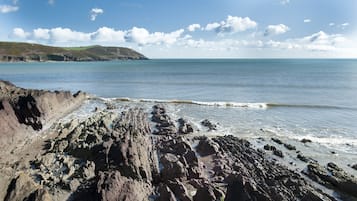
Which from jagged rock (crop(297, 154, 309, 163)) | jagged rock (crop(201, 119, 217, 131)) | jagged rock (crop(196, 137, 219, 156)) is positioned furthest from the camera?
jagged rock (crop(201, 119, 217, 131))

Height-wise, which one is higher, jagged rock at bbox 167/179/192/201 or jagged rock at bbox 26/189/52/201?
jagged rock at bbox 26/189/52/201

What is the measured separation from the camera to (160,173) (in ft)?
57.0

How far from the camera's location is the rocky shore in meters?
12.8

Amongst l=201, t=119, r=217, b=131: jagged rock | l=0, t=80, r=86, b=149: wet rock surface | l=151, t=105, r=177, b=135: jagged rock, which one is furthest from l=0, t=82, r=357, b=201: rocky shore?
l=201, t=119, r=217, b=131: jagged rock

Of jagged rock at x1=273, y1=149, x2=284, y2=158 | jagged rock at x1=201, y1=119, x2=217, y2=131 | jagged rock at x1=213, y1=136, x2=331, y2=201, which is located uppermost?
jagged rock at x1=213, y1=136, x2=331, y2=201

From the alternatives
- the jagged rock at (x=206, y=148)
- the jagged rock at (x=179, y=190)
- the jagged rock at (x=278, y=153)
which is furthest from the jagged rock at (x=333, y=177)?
the jagged rock at (x=179, y=190)

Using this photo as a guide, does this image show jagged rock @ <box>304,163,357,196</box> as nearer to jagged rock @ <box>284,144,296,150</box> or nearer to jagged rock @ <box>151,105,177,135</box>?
jagged rock @ <box>284,144,296,150</box>

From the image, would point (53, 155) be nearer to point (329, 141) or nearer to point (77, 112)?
point (77, 112)

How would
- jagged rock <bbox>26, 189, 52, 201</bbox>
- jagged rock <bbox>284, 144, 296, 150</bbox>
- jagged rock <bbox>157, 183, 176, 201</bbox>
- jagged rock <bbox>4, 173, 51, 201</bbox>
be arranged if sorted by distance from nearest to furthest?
jagged rock <bbox>26, 189, 52, 201</bbox> → jagged rock <bbox>4, 173, 51, 201</bbox> → jagged rock <bbox>157, 183, 176, 201</bbox> → jagged rock <bbox>284, 144, 296, 150</bbox>

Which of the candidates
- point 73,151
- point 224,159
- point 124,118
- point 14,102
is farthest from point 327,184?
point 14,102

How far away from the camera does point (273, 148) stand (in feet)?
82.8

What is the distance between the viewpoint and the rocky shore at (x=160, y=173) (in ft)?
42.0

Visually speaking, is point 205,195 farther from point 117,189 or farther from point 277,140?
point 277,140

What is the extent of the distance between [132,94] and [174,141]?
41107 mm
